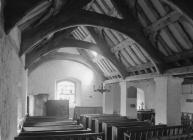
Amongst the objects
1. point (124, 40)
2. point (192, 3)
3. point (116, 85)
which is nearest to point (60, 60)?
point (116, 85)

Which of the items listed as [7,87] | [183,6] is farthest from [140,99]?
[7,87]

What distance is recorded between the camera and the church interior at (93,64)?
12.3 feet

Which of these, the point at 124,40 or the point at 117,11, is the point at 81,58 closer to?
the point at 124,40

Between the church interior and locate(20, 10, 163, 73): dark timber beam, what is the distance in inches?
0.9

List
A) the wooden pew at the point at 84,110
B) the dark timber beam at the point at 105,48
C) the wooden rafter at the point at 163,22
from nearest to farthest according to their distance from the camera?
the wooden rafter at the point at 163,22
the dark timber beam at the point at 105,48
the wooden pew at the point at 84,110

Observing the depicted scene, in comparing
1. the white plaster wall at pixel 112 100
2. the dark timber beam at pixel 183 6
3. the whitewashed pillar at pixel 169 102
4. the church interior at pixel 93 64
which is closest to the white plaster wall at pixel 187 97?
the church interior at pixel 93 64

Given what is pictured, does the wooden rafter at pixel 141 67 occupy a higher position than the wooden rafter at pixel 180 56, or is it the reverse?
the wooden rafter at pixel 180 56

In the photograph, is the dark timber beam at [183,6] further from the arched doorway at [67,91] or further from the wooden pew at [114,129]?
the arched doorway at [67,91]

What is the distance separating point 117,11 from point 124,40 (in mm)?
1242

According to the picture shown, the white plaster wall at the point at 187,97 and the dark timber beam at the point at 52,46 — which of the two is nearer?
the dark timber beam at the point at 52,46

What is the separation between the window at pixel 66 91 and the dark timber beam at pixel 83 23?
660 cm

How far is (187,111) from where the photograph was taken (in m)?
13.6

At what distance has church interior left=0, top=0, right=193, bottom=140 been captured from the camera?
12.3 feet

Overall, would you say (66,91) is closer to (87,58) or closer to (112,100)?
(87,58)
